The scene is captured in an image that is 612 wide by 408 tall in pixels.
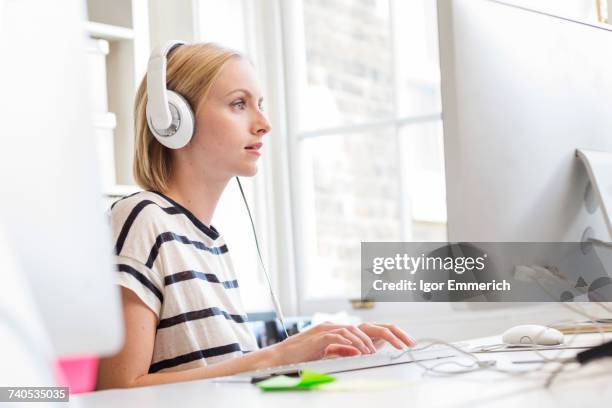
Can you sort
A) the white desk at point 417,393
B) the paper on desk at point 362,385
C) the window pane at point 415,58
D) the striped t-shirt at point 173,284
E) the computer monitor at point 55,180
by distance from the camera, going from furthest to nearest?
1. the window pane at point 415,58
2. the striped t-shirt at point 173,284
3. the paper on desk at point 362,385
4. the white desk at point 417,393
5. the computer monitor at point 55,180

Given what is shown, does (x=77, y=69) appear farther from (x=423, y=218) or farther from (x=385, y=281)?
(x=423, y=218)

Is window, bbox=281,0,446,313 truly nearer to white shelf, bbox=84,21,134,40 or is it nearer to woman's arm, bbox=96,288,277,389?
white shelf, bbox=84,21,134,40

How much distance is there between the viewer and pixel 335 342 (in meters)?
1.21

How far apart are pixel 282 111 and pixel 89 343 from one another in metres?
2.94

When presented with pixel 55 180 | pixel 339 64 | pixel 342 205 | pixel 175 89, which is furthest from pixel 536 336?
pixel 339 64

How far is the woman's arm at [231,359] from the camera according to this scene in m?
1.21

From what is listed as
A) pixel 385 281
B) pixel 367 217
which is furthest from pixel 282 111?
pixel 385 281

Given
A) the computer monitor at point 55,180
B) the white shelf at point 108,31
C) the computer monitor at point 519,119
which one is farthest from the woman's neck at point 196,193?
the computer monitor at point 55,180

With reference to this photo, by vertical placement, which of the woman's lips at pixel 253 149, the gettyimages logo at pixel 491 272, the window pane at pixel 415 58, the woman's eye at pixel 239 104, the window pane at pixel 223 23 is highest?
the window pane at pixel 223 23

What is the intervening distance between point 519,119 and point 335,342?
1.34 ft

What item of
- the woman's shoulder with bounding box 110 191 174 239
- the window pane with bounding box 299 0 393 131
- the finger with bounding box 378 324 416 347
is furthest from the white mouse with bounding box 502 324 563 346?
the window pane with bounding box 299 0 393 131

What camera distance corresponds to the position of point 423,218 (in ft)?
10.0

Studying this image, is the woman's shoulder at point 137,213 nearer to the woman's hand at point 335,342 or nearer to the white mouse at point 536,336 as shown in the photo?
the woman's hand at point 335,342

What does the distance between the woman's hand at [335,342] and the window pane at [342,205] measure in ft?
6.18
